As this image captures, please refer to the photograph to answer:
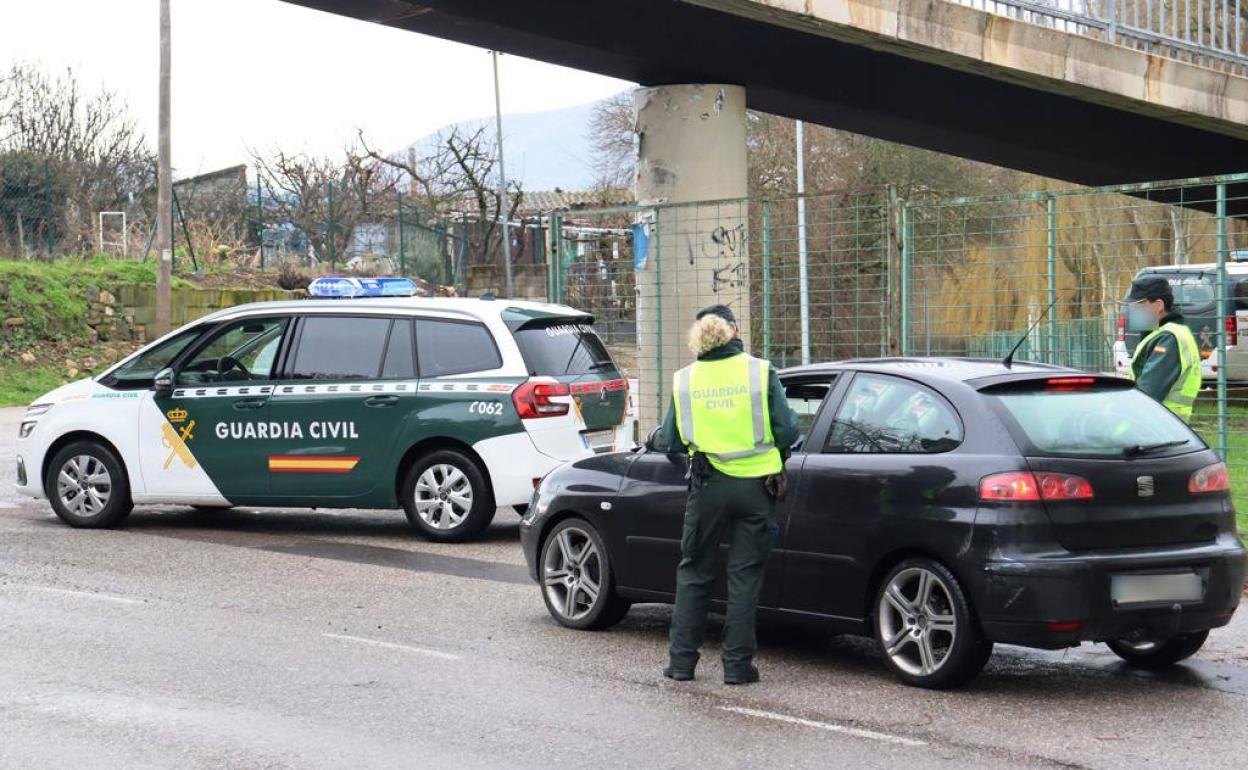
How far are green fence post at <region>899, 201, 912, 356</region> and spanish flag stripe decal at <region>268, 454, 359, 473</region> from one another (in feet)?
14.8

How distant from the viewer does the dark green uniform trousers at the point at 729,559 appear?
7562 millimetres

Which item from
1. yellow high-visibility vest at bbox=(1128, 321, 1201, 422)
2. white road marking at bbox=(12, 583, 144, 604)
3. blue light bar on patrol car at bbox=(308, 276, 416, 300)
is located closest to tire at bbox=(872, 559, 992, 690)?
yellow high-visibility vest at bbox=(1128, 321, 1201, 422)

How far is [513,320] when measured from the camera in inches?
487

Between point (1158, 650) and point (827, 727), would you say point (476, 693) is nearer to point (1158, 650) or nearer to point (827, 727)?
point (827, 727)

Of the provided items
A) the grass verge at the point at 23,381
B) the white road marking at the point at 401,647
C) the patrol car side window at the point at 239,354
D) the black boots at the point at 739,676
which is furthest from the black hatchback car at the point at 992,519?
the grass verge at the point at 23,381

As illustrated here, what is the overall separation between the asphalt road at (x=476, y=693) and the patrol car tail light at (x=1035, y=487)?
36.5 inches

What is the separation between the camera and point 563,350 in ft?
41.2

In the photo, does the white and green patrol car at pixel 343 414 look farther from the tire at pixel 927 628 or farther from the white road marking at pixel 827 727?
the white road marking at pixel 827 727

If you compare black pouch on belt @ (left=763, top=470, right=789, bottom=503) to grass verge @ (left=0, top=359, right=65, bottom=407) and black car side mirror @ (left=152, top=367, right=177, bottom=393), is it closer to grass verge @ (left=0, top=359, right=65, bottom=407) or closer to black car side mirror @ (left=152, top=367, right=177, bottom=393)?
black car side mirror @ (left=152, top=367, right=177, bottom=393)

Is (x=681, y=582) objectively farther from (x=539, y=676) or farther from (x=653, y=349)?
(x=653, y=349)

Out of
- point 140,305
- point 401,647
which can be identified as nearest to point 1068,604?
point 401,647

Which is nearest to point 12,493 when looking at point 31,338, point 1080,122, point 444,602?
point 444,602

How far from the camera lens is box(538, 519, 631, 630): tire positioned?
8.76 metres

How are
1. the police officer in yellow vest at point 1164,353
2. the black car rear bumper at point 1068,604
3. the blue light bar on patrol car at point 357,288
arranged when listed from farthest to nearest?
the blue light bar on patrol car at point 357,288 → the police officer in yellow vest at point 1164,353 → the black car rear bumper at point 1068,604
